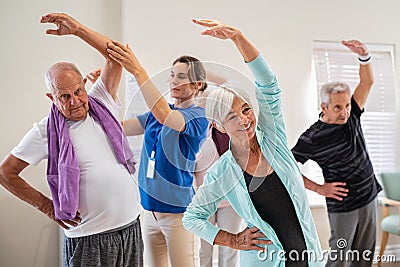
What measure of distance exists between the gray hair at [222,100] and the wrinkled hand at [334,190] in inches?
62.7

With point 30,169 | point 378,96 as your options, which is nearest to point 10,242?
point 30,169

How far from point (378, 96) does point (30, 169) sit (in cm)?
292

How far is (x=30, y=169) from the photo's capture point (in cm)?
346

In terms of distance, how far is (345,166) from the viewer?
3006 mm

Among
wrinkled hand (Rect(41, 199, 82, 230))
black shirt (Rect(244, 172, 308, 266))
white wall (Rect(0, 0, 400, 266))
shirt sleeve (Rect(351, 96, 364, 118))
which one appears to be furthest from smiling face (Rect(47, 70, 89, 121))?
shirt sleeve (Rect(351, 96, 364, 118))

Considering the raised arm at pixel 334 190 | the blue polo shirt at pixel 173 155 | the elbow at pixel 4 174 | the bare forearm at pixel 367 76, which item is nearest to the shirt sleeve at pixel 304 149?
the raised arm at pixel 334 190

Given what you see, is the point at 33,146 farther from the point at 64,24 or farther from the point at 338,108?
the point at 338,108

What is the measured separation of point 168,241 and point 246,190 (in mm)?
781

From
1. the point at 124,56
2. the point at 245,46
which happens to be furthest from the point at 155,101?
the point at 245,46

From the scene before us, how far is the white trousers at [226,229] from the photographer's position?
9.14 feet

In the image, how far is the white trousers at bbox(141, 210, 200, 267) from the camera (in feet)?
7.58

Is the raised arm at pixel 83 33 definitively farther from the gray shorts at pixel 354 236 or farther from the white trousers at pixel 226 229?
the gray shorts at pixel 354 236

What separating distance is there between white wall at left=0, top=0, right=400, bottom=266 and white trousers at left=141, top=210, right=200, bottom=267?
1354 millimetres

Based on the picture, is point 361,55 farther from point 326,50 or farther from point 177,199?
point 177,199
